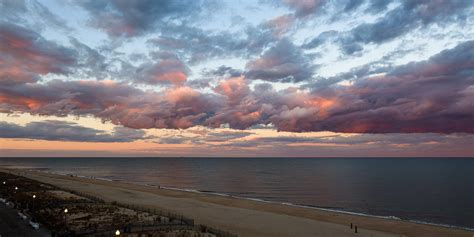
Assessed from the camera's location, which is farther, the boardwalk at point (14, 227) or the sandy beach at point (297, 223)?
the sandy beach at point (297, 223)

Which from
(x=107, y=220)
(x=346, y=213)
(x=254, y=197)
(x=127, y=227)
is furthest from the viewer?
(x=254, y=197)

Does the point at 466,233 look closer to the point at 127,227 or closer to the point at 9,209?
the point at 127,227

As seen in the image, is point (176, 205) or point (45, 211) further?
point (176, 205)

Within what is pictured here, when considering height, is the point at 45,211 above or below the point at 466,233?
above

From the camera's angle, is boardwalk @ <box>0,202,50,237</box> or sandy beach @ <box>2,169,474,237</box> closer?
boardwalk @ <box>0,202,50,237</box>

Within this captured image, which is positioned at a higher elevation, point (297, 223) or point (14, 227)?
point (14, 227)

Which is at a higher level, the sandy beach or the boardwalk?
the boardwalk

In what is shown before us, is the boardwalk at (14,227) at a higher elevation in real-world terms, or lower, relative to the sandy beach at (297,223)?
higher

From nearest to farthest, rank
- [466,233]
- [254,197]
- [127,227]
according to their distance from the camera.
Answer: [127,227] → [466,233] → [254,197]

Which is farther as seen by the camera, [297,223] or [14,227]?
Result: [297,223]

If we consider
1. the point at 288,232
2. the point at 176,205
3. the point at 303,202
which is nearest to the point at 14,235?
the point at 288,232
